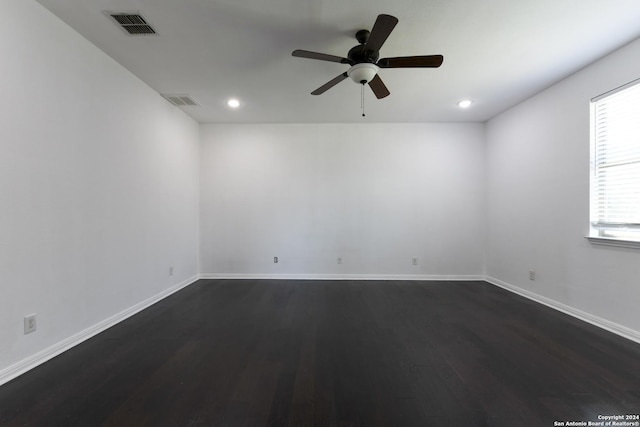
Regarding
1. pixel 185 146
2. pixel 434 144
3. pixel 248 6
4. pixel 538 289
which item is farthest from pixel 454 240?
pixel 185 146

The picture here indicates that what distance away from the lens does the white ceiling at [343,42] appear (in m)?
1.90

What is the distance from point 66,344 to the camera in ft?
6.90

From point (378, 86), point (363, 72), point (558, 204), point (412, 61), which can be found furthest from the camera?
point (558, 204)

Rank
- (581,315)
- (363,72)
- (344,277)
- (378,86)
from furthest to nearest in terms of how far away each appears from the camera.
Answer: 1. (344,277)
2. (581,315)
3. (378,86)
4. (363,72)

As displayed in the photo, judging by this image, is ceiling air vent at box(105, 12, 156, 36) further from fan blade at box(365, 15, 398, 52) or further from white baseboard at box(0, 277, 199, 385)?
white baseboard at box(0, 277, 199, 385)

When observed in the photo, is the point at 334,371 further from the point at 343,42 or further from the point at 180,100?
the point at 180,100

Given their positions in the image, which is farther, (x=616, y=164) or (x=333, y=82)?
(x=616, y=164)

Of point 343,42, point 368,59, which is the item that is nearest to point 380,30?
point 368,59

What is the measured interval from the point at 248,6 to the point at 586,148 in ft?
11.8

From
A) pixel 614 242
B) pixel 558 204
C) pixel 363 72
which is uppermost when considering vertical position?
pixel 363 72

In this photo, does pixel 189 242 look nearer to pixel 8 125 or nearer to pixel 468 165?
pixel 8 125

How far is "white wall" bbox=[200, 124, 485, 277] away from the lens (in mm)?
4312

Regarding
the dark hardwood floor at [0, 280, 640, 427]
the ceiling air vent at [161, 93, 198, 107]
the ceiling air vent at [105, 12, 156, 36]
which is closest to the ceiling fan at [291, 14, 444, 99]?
the ceiling air vent at [105, 12, 156, 36]

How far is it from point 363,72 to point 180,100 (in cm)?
267
